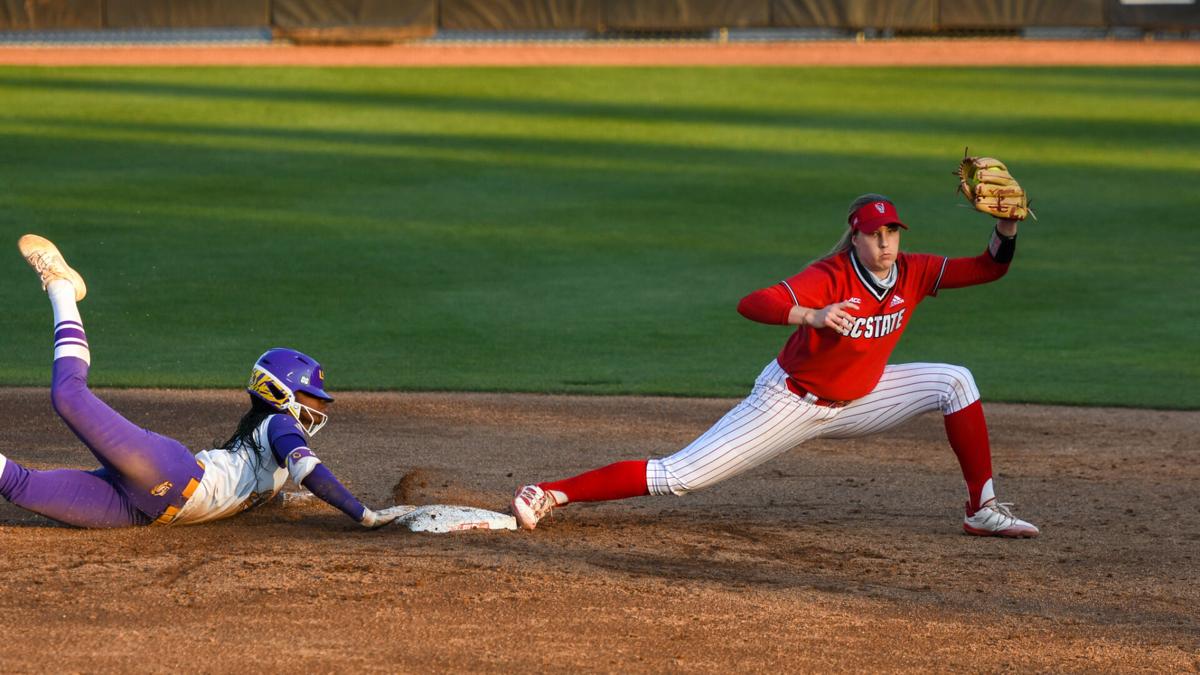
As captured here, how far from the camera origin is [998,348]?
1065 centimetres

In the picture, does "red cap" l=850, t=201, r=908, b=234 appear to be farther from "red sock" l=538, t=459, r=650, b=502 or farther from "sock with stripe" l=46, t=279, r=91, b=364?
"sock with stripe" l=46, t=279, r=91, b=364

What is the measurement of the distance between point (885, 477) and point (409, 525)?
269 centimetres

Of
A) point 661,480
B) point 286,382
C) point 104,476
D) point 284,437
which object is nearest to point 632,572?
point 661,480

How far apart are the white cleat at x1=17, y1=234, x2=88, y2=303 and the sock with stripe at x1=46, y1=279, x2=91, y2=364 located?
3 centimetres

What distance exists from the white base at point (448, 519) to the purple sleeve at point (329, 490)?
23 cm

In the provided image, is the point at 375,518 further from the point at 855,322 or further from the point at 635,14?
the point at 635,14

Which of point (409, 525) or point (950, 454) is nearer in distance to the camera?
point (409, 525)

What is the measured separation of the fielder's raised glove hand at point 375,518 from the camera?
5516 millimetres

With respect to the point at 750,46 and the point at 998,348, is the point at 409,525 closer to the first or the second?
the point at 998,348

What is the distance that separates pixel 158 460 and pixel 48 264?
934 mm

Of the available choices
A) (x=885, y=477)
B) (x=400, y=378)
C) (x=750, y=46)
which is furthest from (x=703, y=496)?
(x=750, y=46)

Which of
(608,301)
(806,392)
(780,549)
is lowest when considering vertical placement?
(608,301)

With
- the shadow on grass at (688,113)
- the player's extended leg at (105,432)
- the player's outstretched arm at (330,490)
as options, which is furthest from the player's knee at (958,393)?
the shadow on grass at (688,113)

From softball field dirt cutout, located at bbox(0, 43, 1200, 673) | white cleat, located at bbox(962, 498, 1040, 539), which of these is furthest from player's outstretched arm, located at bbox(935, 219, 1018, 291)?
softball field dirt cutout, located at bbox(0, 43, 1200, 673)
